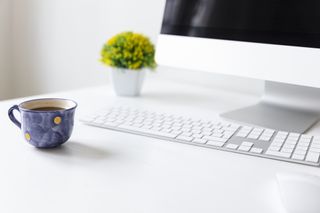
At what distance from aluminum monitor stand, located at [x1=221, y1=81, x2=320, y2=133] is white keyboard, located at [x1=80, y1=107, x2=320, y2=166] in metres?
0.10

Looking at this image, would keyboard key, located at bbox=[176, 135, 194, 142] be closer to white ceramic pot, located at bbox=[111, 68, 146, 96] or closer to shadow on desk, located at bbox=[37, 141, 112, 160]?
shadow on desk, located at bbox=[37, 141, 112, 160]

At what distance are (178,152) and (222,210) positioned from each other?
Result: 0.61 feet

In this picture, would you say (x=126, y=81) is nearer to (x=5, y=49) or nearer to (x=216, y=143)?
(x=216, y=143)

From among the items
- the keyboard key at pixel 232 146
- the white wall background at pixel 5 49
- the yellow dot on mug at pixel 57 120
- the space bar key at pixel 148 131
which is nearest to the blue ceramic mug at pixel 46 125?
the yellow dot on mug at pixel 57 120

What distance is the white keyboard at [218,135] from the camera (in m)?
0.59

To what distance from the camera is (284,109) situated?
0.85 metres

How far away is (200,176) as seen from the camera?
51 centimetres

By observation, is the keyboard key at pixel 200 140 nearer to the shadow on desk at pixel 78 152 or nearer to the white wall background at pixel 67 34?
the shadow on desk at pixel 78 152

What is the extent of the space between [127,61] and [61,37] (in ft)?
1.93

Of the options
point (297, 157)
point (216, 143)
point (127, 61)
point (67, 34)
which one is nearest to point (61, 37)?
point (67, 34)

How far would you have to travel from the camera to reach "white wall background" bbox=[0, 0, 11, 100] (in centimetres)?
154

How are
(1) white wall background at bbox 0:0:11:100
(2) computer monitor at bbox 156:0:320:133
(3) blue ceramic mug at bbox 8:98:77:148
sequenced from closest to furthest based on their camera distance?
(3) blue ceramic mug at bbox 8:98:77:148 → (2) computer monitor at bbox 156:0:320:133 → (1) white wall background at bbox 0:0:11:100

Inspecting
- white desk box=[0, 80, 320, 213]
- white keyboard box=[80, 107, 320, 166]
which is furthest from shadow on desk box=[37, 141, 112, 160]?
white keyboard box=[80, 107, 320, 166]

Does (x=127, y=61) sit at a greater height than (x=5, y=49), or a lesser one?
greater
